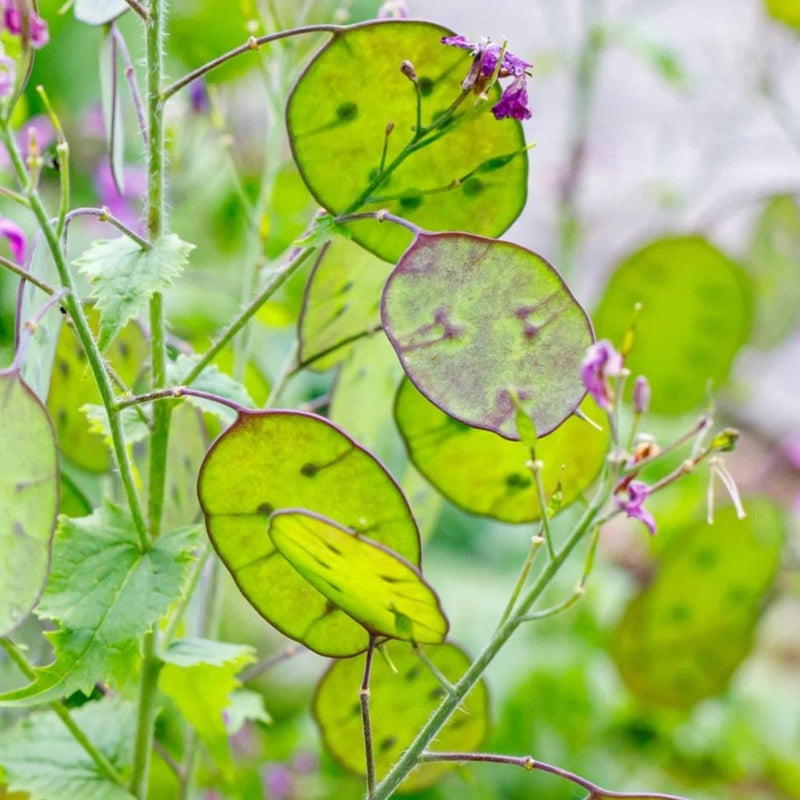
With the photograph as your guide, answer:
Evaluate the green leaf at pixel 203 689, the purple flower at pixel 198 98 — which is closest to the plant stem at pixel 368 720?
the green leaf at pixel 203 689

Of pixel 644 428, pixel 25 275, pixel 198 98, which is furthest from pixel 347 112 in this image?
pixel 644 428

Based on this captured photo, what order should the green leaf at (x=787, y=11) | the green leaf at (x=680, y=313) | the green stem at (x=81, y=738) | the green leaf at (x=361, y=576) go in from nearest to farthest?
the green leaf at (x=361, y=576), the green stem at (x=81, y=738), the green leaf at (x=680, y=313), the green leaf at (x=787, y=11)

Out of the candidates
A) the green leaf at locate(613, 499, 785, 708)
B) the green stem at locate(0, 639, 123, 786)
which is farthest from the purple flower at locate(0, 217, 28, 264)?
the green leaf at locate(613, 499, 785, 708)

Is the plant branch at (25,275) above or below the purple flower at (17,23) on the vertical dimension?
below

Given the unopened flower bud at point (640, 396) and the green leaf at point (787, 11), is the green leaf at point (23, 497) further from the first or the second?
the green leaf at point (787, 11)

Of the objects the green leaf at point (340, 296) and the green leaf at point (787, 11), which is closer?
the green leaf at point (340, 296)

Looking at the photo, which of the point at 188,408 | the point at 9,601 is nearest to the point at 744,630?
the point at 188,408

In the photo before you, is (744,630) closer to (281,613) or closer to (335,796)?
(335,796)

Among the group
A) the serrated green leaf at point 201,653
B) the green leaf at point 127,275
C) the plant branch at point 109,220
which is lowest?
the serrated green leaf at point 201,653
